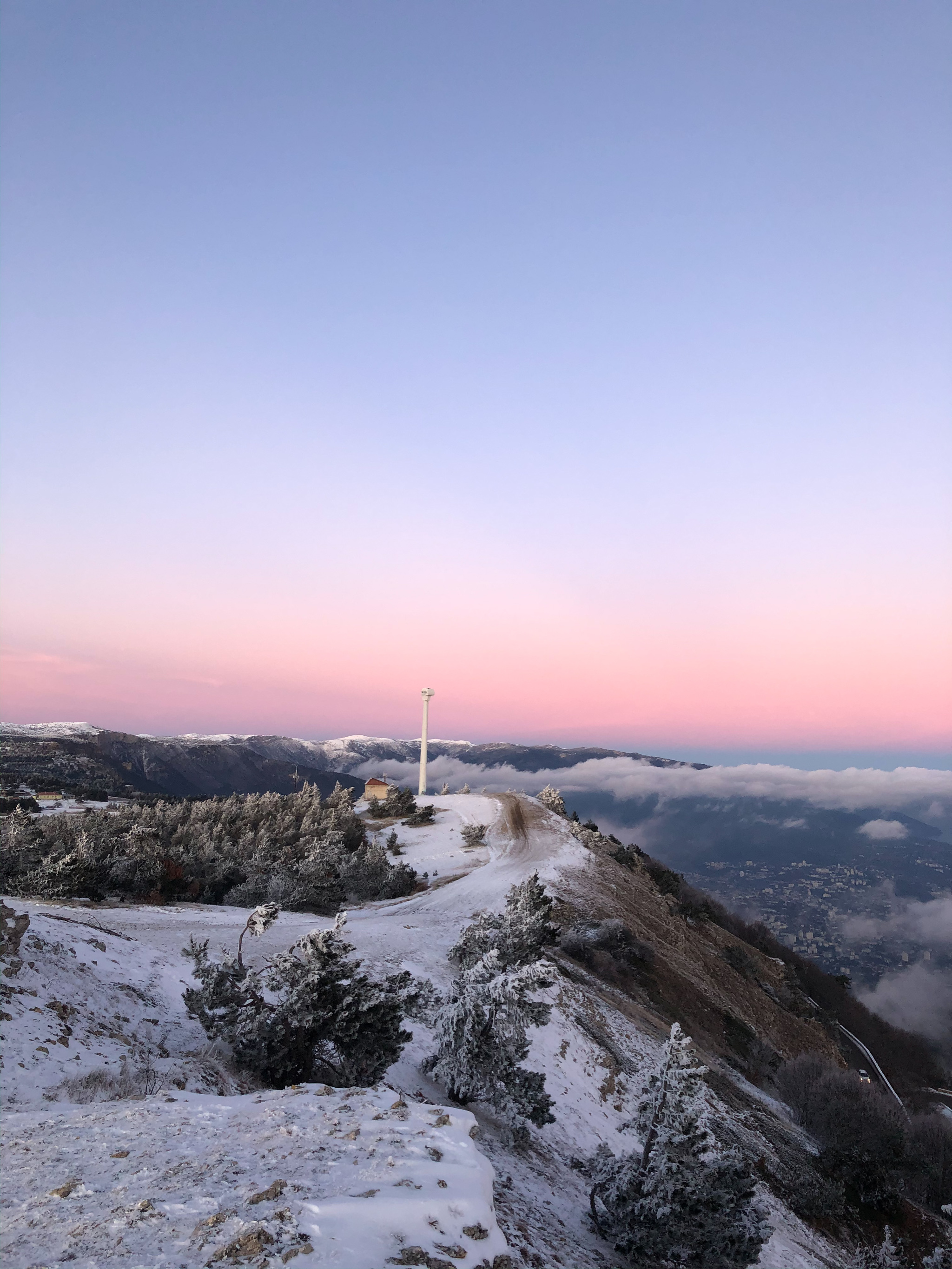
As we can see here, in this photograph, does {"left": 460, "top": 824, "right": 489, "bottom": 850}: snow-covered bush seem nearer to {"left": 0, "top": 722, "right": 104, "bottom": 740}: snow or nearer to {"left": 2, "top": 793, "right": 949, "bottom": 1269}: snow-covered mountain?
{"left": 2, "top": 793, "right": 949, "bottom": 1269}: snow-covered mountain

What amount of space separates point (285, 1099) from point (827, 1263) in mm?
14360

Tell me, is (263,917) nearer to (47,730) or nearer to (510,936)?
(510,936)

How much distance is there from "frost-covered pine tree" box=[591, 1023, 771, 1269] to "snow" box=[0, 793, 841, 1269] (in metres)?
0.68

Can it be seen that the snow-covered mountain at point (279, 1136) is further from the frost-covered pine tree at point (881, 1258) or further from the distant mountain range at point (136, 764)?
the distant mountain range at point (136, 764)

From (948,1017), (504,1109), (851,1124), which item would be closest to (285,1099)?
(504,1109)

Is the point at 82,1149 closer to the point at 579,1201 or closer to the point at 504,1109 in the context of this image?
the point at 504,1109

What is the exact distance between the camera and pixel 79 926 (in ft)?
46.8

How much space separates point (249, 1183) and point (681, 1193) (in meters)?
7.00

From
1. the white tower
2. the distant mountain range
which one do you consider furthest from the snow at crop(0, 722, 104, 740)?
the white tower

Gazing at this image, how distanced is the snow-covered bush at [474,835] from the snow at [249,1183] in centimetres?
4008

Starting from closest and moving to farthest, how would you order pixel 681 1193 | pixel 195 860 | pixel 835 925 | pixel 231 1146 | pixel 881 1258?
pixel 231 1146, pixel 681 1193, pixel 881 1258, pixel 195 860, pixel 835 925

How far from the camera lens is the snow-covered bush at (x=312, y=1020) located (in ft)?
30.0

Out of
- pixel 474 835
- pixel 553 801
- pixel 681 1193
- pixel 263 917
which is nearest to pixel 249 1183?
pixel 263 917

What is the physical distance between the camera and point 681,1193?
8.62 m
